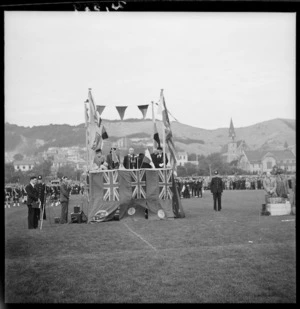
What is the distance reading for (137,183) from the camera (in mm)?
11367

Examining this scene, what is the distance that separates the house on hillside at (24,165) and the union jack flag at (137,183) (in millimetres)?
3411

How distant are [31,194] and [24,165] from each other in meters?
1.80

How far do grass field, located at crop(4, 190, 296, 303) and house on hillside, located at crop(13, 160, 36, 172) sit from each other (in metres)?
0.85

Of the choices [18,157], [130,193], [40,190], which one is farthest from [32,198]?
[130,193]

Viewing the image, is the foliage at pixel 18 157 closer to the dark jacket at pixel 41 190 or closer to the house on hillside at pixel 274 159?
the dark jacket at pixel 41 190

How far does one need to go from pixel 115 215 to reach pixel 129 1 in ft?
21.6

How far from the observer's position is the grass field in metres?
5.72

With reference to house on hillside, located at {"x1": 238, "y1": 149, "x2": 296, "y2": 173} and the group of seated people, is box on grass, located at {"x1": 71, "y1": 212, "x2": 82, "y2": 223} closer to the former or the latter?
the group of seated people

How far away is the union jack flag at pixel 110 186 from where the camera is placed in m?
11.1

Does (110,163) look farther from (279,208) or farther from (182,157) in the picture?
(182,157)

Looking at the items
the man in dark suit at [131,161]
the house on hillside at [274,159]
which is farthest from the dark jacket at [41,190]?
the house on hillside at [274,159]
